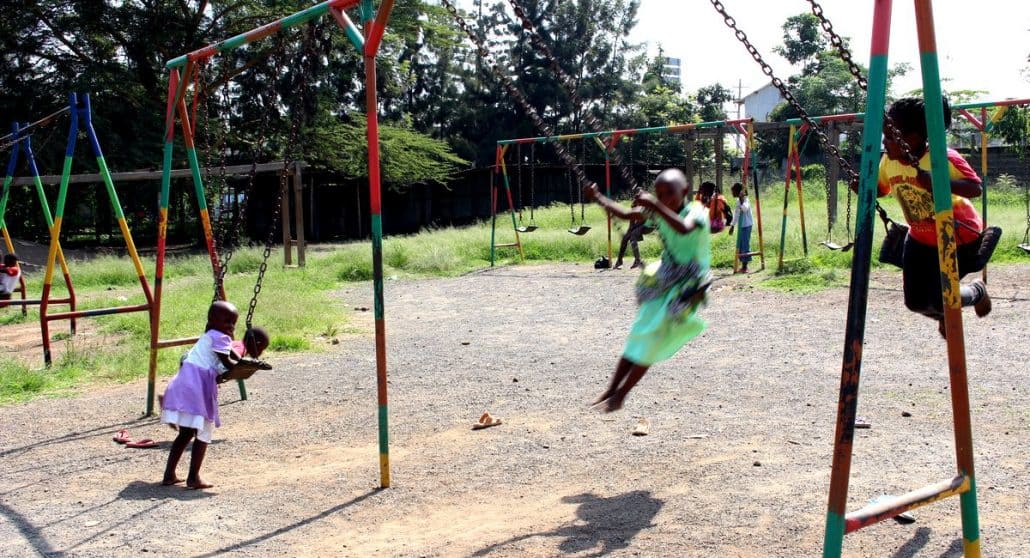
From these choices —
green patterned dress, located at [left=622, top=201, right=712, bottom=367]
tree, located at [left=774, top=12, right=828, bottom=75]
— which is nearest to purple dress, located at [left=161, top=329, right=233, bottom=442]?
green patterned dress, located at [left=622, top=201, right=712, bottom=367]

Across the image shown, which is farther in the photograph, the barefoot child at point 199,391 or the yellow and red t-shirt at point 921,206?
the barefoot child at point 199,391

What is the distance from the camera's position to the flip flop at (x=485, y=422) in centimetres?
619

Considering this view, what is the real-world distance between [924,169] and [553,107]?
3437 cm

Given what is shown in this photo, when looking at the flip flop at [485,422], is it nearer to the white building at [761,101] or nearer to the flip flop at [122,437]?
the flip flop at [122,437]

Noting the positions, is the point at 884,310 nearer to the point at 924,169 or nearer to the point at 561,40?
the point at 924,169

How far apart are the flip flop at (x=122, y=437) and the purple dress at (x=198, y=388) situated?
1.20 meters

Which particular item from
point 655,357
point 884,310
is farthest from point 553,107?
point 655,357

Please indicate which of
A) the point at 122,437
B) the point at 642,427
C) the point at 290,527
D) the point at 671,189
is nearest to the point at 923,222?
the point at 671,189

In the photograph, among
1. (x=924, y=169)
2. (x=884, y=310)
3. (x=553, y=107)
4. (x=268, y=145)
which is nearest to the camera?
(x=924, y=169)

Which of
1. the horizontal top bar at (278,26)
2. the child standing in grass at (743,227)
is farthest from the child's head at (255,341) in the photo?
the child standing in grass at (743,227)

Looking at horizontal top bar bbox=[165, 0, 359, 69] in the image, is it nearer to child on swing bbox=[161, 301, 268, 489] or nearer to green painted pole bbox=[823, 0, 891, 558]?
child on swing bbox=[161, 301, 268, 489]

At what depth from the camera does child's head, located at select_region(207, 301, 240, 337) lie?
5355mm

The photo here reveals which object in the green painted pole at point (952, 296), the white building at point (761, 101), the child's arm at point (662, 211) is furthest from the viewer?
the white building at point (761, 101)

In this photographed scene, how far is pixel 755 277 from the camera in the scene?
14.5 m
